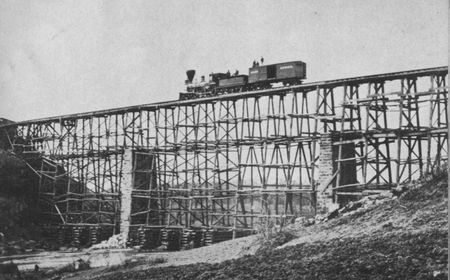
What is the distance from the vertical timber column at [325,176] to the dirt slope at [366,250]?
3368mm

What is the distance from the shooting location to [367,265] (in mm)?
8227

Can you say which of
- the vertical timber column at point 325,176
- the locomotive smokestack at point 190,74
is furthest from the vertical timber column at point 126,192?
the vertical timber column at point 325,176

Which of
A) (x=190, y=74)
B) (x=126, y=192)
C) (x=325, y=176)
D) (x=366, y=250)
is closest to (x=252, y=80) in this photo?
(x=190, y=74)

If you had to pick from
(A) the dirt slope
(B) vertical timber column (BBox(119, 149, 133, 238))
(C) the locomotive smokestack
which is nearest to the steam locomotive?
(C) the locomotive smokestack

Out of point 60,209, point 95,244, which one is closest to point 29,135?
point 60,209

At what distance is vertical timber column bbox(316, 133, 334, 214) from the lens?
1822 cm

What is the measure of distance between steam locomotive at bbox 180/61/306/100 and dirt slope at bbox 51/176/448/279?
9.18m

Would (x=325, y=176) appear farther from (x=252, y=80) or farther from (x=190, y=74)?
(x=190, y=74)

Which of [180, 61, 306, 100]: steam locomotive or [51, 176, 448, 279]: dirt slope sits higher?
[180, 61, 306, 100]: steam locomotive

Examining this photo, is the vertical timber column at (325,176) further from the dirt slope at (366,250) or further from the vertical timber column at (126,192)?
the vertical timber column at (126,192)

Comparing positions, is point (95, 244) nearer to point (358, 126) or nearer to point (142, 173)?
point (142, 173)

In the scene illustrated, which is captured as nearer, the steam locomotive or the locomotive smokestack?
the steam locomotive

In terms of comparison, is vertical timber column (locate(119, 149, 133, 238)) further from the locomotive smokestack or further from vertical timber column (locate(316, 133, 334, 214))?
vertical timber column (locate(316, 133, 334, 214))

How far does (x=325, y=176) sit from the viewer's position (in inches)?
725
